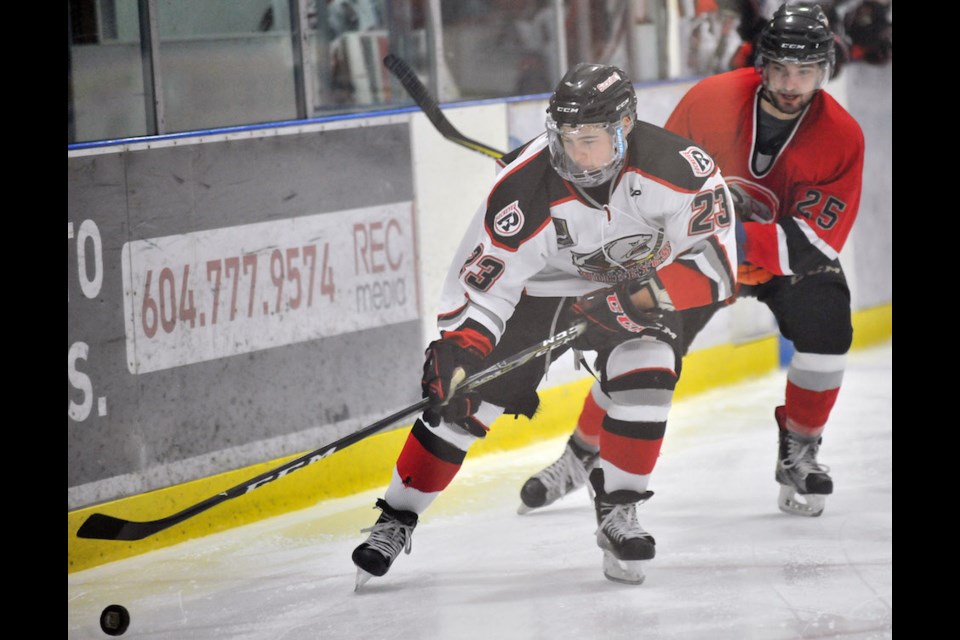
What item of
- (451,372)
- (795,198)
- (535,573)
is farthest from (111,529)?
(795,198)

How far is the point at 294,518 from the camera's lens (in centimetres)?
308

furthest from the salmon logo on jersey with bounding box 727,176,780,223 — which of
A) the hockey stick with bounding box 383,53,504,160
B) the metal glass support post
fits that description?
the metal glass support post

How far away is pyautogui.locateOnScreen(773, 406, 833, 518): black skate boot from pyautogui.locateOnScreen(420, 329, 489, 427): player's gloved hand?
2.61 ft

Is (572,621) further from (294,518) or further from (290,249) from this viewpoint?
(290,249)

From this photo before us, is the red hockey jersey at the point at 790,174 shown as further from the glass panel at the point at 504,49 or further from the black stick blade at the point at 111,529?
the black stick blade at the point at 111,529

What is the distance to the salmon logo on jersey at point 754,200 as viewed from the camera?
296 cm

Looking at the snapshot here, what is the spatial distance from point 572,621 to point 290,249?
1.11m

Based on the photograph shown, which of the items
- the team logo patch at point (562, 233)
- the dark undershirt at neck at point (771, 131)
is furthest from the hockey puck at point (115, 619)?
the dark undershirt at neck at point (771, 131)

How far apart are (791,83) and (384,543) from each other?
1.17m

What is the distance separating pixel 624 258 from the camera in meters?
2.66

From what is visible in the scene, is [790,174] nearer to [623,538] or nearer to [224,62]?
[623,538]

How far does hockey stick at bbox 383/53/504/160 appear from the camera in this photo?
317 centimetres

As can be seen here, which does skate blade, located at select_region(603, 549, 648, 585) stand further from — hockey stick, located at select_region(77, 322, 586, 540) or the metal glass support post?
the metal glass support post
